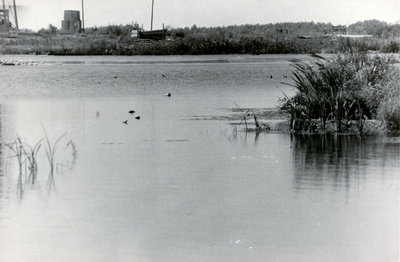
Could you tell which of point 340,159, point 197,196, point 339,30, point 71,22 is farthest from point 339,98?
point 71,22

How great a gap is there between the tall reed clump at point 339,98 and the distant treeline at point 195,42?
137ft

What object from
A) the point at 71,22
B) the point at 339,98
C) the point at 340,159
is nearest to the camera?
the point at 340,159

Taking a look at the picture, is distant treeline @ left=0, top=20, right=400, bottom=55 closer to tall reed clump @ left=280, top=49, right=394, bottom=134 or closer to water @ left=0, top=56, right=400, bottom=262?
tall reed clump @ left=280, top=49, right=394, bottom=134

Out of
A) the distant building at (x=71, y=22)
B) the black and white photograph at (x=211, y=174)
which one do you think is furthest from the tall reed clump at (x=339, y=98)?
the distant building at (x=71, y=22)

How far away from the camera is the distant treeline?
64.6 m

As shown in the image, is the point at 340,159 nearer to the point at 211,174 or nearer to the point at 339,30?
the point at 211,174

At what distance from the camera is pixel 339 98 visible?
49.8ft

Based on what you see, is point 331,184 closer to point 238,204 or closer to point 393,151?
point 238,204

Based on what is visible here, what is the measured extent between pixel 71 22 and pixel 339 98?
6398cm

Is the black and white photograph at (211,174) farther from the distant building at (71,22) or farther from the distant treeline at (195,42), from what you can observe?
the distant building at (71,22)

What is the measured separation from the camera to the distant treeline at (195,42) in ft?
212

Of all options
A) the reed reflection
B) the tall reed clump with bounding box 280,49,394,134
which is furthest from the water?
the tall reed clump with bounding box 280,49,394,134

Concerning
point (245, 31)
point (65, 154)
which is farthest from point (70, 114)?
point (245, 31)

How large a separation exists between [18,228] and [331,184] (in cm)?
427
